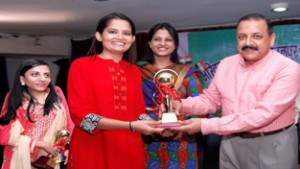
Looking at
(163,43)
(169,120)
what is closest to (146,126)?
(169,120)

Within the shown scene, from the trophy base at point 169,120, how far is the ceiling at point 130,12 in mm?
2328

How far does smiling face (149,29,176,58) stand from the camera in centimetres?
268

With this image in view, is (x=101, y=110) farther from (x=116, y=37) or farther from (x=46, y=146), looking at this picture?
(x=46, y=146)

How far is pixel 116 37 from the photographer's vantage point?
6.89 ft

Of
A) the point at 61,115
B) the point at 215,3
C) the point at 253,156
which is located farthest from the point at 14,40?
the point at 253,156

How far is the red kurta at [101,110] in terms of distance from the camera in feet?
6.71

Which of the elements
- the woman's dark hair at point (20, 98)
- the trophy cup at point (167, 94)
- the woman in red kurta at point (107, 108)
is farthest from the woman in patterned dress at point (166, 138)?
the woman's dark hair at point (20, 98)

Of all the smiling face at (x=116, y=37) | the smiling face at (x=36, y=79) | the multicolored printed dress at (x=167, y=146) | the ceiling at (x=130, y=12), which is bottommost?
the multicolored printed dress at (x=167, y=146)

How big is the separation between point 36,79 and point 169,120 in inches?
44.1

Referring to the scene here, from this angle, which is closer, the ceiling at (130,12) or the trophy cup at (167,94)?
the trophy cup at (167,94)

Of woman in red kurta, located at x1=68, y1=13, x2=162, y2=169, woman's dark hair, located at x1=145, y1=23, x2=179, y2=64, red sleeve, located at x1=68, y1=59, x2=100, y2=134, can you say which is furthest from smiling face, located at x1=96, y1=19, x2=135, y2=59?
woman's dark hair, located at x1=145, y1=23, x2=179, y2=64

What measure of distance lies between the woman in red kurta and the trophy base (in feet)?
0.13

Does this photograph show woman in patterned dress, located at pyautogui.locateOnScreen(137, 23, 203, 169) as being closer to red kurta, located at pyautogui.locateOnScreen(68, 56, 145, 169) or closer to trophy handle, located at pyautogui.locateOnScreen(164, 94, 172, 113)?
trophy handle, located at pyautogui.locateOnScreen(164, 94, 172, 113)

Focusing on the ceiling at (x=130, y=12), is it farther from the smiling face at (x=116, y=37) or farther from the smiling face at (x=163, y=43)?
the smiling face at (x=116, y=37)
